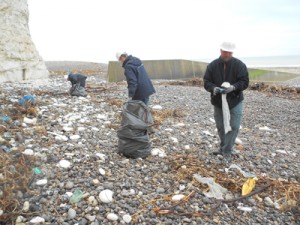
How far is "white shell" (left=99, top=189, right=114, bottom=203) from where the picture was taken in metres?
3.25

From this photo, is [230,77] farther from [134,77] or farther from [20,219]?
[20,219]

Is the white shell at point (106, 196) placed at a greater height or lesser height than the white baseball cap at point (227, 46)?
lesser

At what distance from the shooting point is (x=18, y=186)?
3.29 metres

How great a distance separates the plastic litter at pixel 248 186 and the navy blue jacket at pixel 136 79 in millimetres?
2319

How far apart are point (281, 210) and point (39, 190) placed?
2723mm

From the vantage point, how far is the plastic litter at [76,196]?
3234mm

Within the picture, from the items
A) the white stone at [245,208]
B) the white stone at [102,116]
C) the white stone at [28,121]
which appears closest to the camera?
the white stone at [245,208]

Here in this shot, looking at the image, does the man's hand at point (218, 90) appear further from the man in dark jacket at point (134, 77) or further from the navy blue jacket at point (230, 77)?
the man in dark jacket at point (134, 77)

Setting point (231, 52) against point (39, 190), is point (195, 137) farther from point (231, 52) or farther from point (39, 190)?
point (39, 190)

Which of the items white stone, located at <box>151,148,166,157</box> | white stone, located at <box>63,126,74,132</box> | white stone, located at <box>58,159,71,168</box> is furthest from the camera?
white stone, located at <box>63,126,74,132</box>

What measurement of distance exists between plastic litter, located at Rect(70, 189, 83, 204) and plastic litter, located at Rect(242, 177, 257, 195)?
6.31 feet

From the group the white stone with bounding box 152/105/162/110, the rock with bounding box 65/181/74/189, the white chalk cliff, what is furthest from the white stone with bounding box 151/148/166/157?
the white chalk cliff

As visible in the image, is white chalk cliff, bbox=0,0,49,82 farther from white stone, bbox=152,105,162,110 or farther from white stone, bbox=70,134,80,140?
white stone, bbox=70,134,80,140

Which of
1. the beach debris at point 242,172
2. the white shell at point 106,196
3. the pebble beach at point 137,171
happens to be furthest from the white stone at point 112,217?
the beach debris at point 242,172
